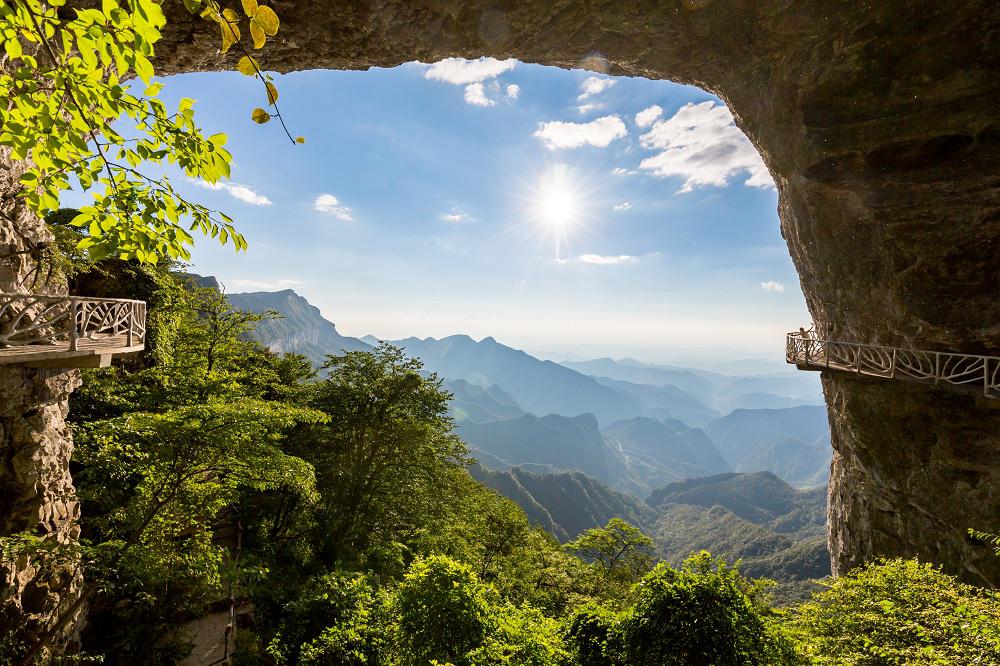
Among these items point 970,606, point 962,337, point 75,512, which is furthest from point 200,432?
point 962,337

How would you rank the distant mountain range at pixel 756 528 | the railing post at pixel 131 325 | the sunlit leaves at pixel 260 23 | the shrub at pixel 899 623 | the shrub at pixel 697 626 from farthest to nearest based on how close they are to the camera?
the distant mountain range at pixel 756 528, the railing post at pixel 131 325, the shrub at pixel 697 626, the shrub at pixel 899 623, the sunlit leaves at pixel 260 23

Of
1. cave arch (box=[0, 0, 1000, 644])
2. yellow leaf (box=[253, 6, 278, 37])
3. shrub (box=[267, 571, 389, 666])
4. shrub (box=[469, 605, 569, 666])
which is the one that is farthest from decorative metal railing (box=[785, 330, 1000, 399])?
shrub (box=[267, 571, 389, 666])

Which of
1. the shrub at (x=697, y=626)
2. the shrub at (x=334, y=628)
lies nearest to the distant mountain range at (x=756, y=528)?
the shrub at (x=697, y=626)

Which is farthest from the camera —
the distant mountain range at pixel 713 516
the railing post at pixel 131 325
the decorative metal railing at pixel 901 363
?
the distant mountain range at pixel 713 516

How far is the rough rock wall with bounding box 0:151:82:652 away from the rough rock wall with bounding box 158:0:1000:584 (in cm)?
733

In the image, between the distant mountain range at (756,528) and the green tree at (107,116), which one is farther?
the distant mountain range at (756,528)

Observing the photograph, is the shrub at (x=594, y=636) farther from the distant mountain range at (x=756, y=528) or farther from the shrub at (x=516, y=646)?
the distant mountain range at (x=756, y=528)

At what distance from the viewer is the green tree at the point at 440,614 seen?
6309 millimetres

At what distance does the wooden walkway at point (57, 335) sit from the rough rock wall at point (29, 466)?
788mm

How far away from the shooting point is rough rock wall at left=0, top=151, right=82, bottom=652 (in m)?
6.32

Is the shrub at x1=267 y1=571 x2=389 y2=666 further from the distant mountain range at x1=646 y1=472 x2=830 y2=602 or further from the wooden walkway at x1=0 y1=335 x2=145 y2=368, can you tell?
the distant mountain range at x1=646 y1=472 x2=830 y2=602

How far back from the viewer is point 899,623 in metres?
6.25

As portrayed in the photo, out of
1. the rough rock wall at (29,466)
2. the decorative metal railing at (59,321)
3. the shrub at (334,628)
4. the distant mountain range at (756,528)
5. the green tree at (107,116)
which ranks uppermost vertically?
the green tree at (107,116)

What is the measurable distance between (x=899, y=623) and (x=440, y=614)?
25.0 ft
